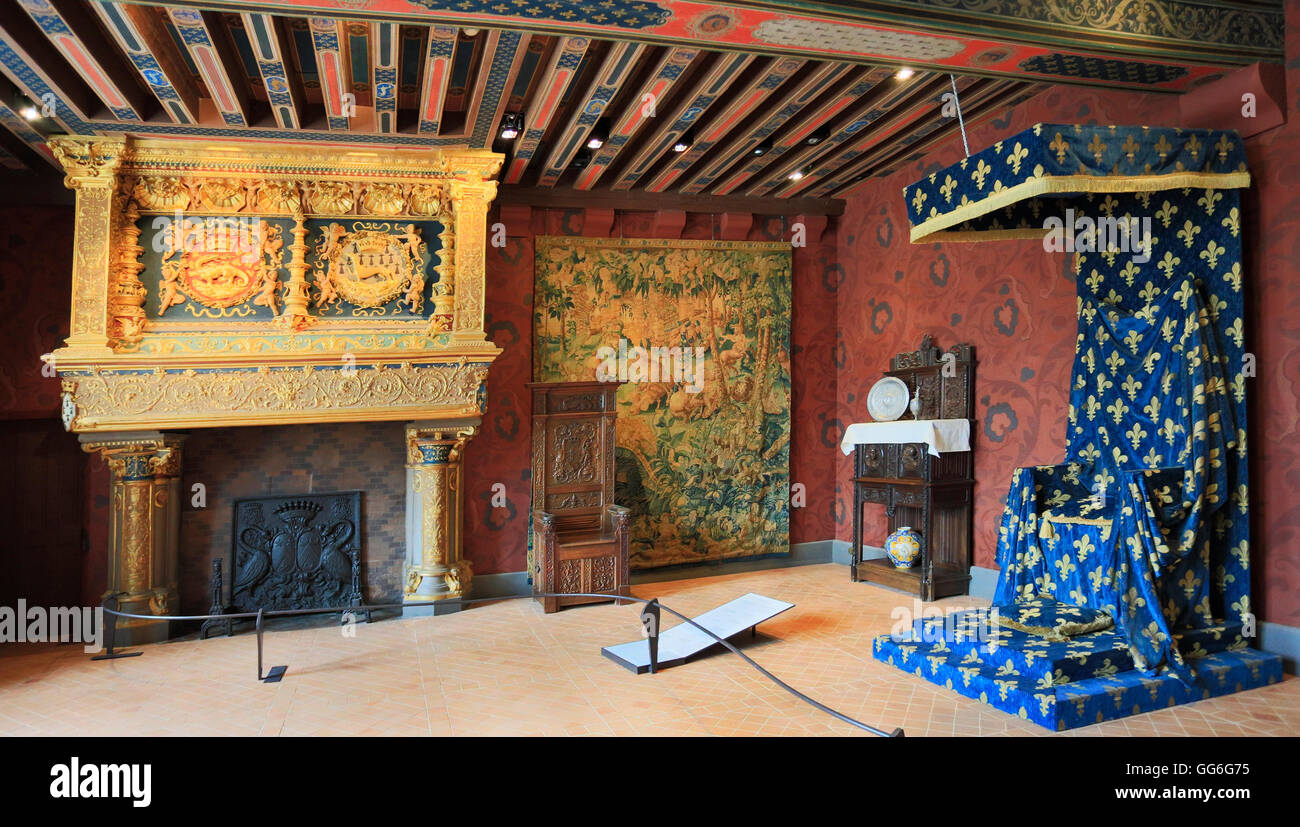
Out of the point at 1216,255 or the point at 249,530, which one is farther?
the point at 249,530

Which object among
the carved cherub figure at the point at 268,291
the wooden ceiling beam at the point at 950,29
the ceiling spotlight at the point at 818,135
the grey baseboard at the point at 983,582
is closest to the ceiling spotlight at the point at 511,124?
the wooden ceiling beam at the point at 950,29

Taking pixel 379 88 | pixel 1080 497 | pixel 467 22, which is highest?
pixel 379 88

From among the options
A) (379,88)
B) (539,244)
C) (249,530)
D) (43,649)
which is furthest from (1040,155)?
(43,649)

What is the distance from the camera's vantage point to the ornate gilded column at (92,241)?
5996 millimetres

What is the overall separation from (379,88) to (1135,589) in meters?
6.25

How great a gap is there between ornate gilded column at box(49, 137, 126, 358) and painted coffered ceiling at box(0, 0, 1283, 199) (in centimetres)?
21

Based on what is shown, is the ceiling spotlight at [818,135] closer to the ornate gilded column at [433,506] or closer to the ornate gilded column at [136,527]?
the ornate gilded column at [433,506]

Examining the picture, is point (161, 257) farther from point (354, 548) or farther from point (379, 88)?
point (354, 548)

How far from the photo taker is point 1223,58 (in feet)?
15.9

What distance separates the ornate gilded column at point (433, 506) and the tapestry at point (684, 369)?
147 cm

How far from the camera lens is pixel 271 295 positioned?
6.55m

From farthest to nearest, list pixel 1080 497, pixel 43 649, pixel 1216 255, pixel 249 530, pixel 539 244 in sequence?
pixel 539 244, pixel 249 530, pixel 43 649, pixel 1080 497, pixel 1216 255

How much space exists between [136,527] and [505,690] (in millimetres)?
3730

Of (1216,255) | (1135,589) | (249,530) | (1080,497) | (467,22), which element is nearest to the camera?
(467,22)
